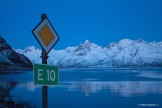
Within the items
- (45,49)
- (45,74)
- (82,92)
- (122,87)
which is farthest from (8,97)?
(45,49)

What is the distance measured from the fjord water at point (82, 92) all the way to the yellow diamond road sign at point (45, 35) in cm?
437

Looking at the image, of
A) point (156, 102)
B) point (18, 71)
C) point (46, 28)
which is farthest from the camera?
point (18, 71)

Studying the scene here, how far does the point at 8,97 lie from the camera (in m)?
6.89

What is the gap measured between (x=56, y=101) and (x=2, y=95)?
111 cm

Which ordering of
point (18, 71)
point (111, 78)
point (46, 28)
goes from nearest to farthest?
point (46, 28)
point (18, 71)
point (111, 78)

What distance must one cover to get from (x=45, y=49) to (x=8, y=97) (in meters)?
5.04

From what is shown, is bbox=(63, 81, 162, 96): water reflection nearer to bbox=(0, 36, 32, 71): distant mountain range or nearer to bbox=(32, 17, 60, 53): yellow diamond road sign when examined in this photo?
bbox=(0, 36, 32, 71): distant mountain range

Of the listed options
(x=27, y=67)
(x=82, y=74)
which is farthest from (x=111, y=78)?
(x=27, y=67)

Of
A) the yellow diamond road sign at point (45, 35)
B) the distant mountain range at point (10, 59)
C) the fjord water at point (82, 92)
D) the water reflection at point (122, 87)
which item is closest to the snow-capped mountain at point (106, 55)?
the distant mountain range at point (10, 59)

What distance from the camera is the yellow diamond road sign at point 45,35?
6.69 ft

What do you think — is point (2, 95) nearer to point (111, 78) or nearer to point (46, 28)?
point (111, 78)

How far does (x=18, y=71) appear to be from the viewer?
7293mm

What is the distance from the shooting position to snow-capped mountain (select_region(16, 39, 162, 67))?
22.1ft

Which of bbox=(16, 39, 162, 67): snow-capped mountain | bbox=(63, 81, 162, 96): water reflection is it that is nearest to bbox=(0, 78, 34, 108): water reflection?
bbox=(16, 39, 162, 67): snow-capped mountain
